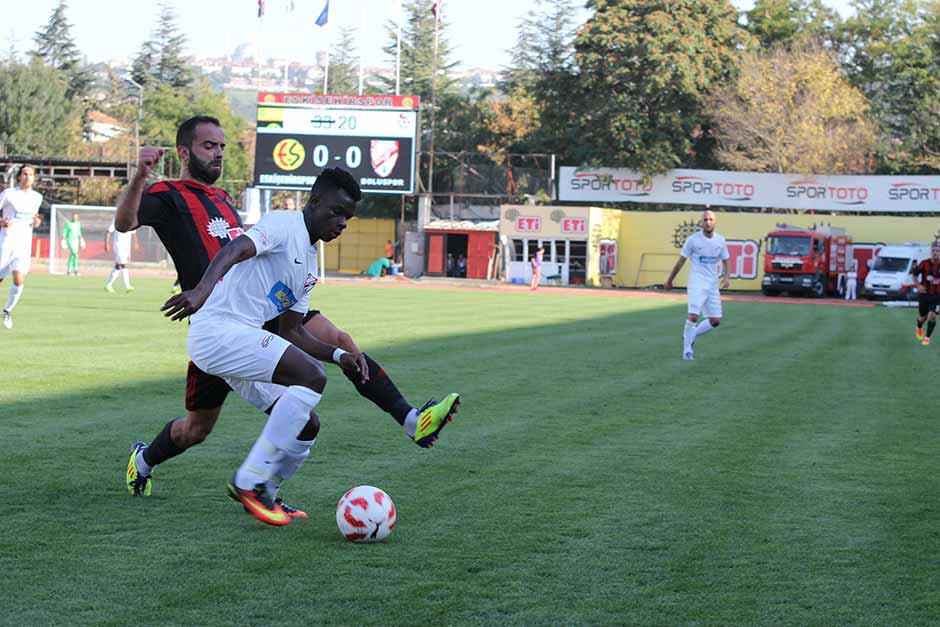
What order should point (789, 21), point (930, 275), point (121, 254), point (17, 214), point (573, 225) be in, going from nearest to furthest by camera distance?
point (17, 214)
point (930, 275)
point (121, 254)
point (573, 225)
point (789, 21)

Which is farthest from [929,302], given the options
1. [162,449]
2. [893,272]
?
[893,272]

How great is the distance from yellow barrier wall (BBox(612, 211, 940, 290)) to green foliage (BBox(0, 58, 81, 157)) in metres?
40.5

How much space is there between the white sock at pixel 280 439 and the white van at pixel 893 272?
46.1 m

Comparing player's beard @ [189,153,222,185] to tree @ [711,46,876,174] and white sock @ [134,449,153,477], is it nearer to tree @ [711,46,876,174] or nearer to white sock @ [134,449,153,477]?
white sock @ [134,449,153,477]

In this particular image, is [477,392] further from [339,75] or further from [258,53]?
[339,75]

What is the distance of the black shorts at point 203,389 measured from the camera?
6.36 metres

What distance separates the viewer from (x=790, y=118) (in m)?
62.7

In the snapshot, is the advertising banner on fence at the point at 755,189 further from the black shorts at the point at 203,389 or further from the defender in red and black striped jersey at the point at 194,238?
the black shorts at the point at 203,389

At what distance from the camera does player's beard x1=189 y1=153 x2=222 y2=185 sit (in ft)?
21.9

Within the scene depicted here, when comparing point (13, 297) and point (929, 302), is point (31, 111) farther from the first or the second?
point (929, 302)

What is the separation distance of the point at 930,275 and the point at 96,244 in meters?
36.6


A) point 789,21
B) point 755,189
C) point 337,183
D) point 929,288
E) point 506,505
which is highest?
point 789,21

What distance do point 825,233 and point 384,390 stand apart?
47449 mm

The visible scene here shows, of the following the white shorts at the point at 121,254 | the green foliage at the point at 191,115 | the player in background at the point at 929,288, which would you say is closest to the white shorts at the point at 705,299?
the player in background at the point at 929,288
